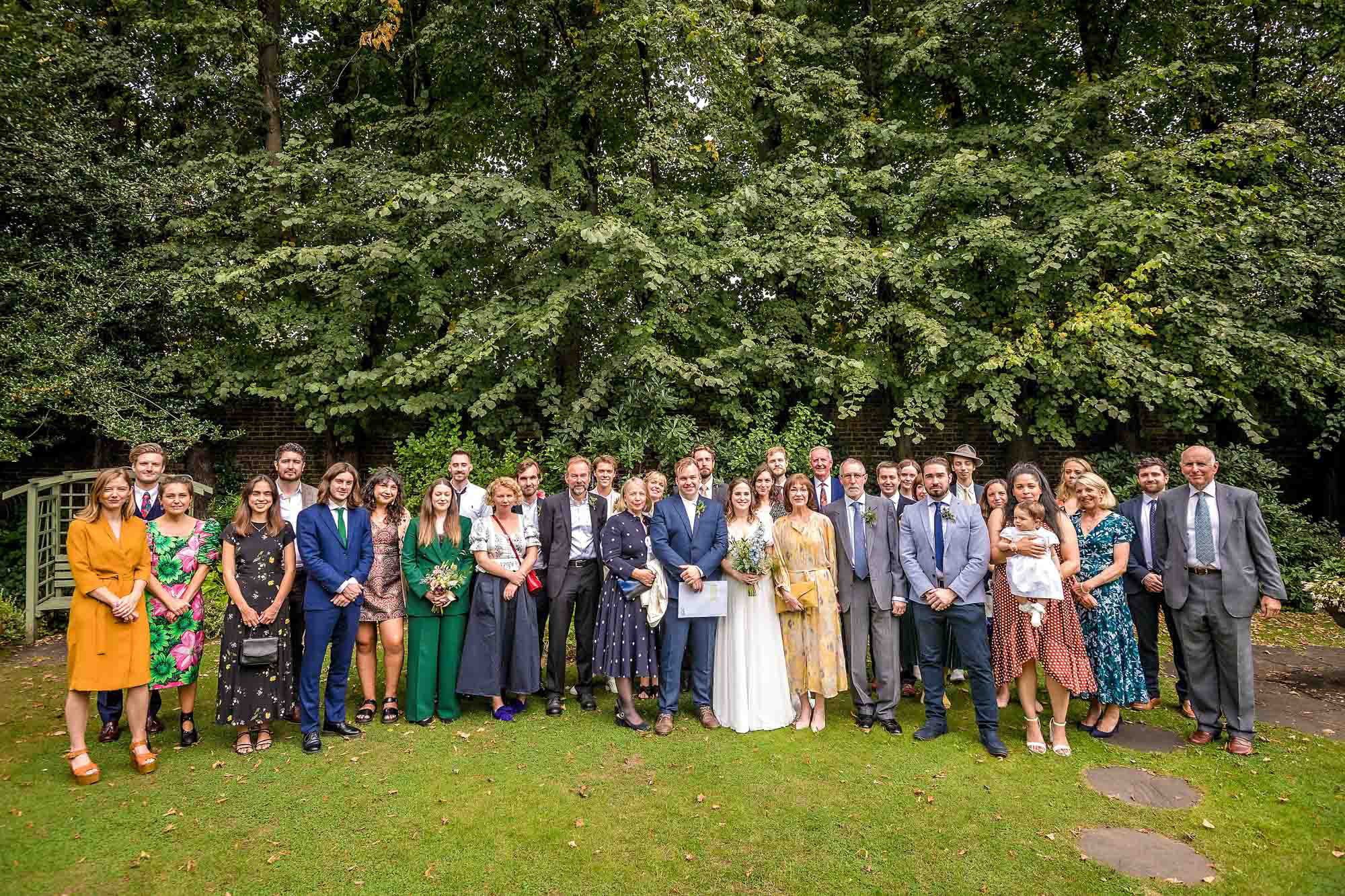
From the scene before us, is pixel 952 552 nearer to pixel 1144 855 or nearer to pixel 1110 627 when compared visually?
pixel 1110 627

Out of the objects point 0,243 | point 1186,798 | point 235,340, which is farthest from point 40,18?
point 1186,798

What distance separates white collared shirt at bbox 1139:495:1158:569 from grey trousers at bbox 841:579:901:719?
6.85 ft

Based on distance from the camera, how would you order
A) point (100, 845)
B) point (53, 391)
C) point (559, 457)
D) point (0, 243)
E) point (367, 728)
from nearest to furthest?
point (100, 845), point (367, 728), point (53, 391), point (0, 243), point (559, 457)

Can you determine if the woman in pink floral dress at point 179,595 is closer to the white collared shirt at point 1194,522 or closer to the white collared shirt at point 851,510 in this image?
the white collared shirt at point 851,510

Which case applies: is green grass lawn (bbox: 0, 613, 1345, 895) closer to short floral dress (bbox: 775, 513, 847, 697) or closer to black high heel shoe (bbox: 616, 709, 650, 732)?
black high heel shoe (bbox: 616, 709, 650, 732)

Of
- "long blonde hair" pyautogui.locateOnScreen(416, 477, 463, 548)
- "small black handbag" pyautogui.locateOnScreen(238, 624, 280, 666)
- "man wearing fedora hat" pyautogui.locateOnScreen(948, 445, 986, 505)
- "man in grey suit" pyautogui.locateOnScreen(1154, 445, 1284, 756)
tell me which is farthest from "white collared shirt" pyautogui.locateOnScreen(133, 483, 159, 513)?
"man in grey suit" pyautogui.locateOnScreen(1154, 445, 1284, 756)

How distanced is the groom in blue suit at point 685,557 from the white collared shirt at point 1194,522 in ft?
10.8

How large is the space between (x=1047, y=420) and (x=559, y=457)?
710cm

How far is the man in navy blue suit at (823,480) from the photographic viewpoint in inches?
241

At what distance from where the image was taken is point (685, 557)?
534 centimetres

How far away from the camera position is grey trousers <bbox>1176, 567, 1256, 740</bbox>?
4.82 m

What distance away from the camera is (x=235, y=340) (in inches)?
402

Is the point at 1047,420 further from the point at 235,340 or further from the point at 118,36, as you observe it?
the point at 118,36

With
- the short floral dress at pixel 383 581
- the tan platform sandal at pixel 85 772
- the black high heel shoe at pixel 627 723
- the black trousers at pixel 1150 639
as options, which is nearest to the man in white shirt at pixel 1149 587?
the black trousers at pixel 1150 639
